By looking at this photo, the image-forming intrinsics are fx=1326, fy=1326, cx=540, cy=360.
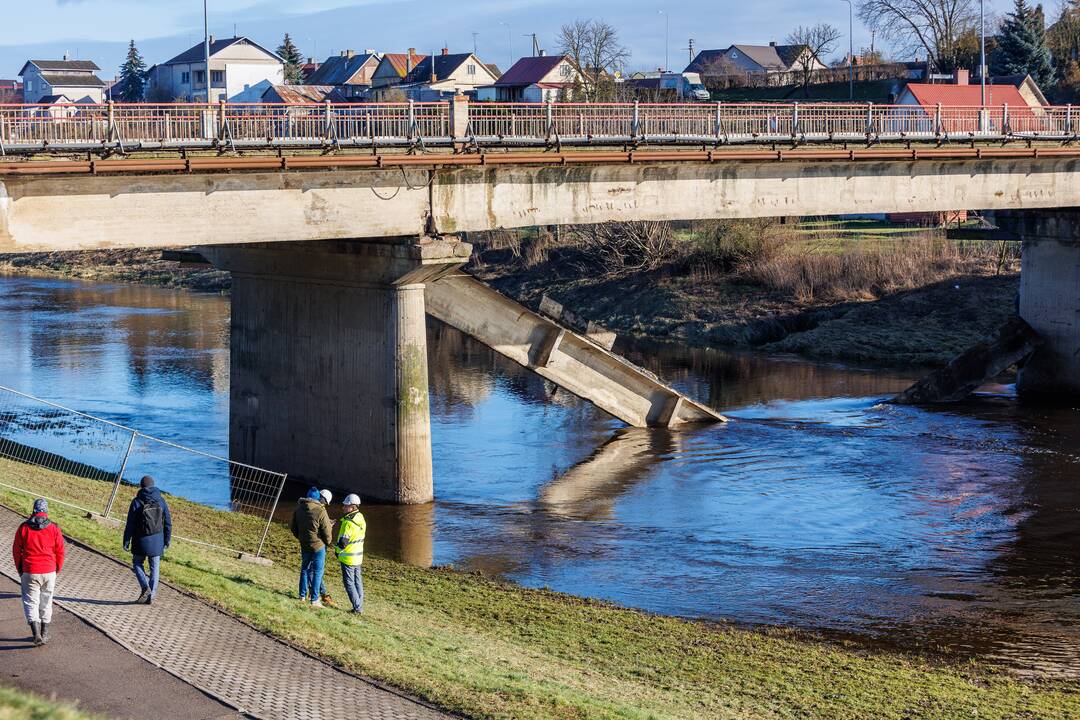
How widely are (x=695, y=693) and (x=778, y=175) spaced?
68.5 ft

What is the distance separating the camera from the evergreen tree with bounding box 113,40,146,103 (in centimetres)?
13838

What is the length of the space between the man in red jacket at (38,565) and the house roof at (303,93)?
71670mm

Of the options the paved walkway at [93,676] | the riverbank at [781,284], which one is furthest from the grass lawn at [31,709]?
the riverbank at [781,284]

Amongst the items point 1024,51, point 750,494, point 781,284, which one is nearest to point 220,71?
point 1024,51

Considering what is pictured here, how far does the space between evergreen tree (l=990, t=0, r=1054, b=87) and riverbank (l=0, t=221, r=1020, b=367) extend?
2562cm

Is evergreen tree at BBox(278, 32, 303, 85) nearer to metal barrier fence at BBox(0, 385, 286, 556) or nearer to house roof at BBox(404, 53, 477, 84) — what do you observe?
house roof at BBox(404, 53, 477, 84)

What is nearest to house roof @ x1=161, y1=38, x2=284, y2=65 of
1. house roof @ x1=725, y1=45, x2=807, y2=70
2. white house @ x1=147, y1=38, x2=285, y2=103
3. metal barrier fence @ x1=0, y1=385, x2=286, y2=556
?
white house @ x1=147, y1=38, x2=285, y2=103

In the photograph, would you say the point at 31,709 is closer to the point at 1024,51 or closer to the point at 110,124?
the point at 110,124

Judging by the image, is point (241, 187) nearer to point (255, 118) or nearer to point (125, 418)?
point (255, 118)

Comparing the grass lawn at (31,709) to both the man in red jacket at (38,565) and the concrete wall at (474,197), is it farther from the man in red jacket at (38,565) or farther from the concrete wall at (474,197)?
the concrete wall at (474,197)

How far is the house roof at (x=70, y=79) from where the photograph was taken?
14675 centimetres

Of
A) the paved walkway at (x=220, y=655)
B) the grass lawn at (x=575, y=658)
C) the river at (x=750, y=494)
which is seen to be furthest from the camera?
the river at (x=750, y=494)

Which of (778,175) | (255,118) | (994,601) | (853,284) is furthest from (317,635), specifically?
(853,284)

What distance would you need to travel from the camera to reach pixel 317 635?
14.8 metres
